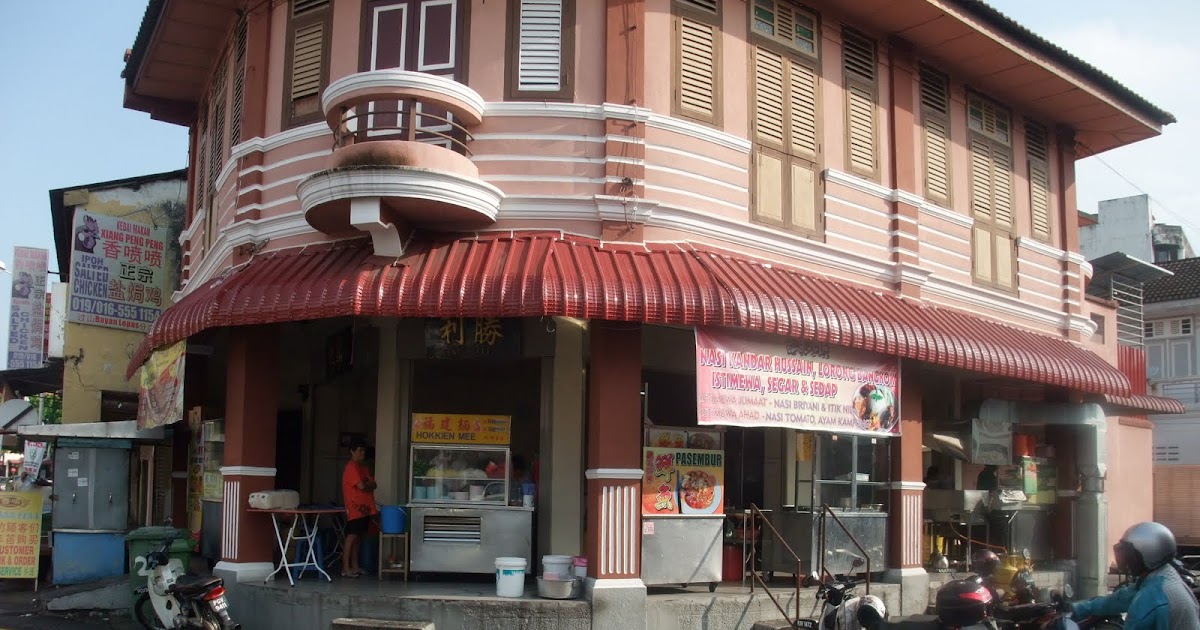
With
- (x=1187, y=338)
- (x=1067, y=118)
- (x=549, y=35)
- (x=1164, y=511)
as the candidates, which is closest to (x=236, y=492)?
(x=549, y=35)

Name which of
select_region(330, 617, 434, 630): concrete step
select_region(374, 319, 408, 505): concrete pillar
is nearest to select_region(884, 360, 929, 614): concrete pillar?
select_region(374, 319, 408, 505): concrete pillar

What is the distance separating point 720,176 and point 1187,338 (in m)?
23.9

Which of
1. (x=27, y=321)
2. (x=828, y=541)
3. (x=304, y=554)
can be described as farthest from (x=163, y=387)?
(x=27, y=321)

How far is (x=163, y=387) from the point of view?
13203 mm

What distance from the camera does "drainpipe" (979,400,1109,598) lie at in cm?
1627

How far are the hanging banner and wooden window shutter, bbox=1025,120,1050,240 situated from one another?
12.6m

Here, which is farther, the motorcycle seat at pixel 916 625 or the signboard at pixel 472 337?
the signboard at pixel 472 337

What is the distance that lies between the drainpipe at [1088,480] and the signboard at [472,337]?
8057 mm

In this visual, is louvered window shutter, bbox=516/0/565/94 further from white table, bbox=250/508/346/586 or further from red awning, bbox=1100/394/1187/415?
red awning, bbox=1100/394/1187/415

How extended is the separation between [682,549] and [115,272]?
12836mm

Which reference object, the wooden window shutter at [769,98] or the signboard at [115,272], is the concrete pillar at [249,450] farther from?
the signboard at [115,272]

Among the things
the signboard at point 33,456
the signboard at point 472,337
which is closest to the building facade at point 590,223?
the signboard at point 472,337

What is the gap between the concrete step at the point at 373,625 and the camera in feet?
31.9

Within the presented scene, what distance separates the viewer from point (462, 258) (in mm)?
10930
